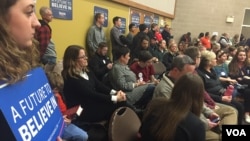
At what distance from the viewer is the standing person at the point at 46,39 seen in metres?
3.00

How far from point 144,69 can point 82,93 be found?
150 cm

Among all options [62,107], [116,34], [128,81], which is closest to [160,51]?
[116,34]

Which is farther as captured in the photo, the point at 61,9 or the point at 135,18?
the point at 135,18

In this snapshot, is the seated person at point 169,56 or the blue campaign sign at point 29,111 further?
the seated person at point 169,56

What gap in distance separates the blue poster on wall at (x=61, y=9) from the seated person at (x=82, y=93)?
1170 millimetres

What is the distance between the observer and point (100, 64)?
153 inches

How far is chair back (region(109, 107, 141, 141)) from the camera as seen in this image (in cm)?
157

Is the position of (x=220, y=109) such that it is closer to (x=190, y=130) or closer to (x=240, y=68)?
(x=240, y=68)

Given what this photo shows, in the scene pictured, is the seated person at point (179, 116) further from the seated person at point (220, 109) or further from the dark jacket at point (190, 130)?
the seated person at point (220, 109)

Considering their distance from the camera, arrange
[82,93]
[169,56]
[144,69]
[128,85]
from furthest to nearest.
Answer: [169,56]
[144,69]
[128,85]
[82,93]

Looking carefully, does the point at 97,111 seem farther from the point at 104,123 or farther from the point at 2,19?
the point at 2,19

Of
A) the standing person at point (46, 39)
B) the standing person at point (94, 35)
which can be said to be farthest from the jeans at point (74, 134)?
the standing person at point (94, 35)

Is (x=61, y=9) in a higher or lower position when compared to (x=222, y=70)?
higher

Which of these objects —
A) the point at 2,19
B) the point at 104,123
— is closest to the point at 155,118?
the point at 104,123
